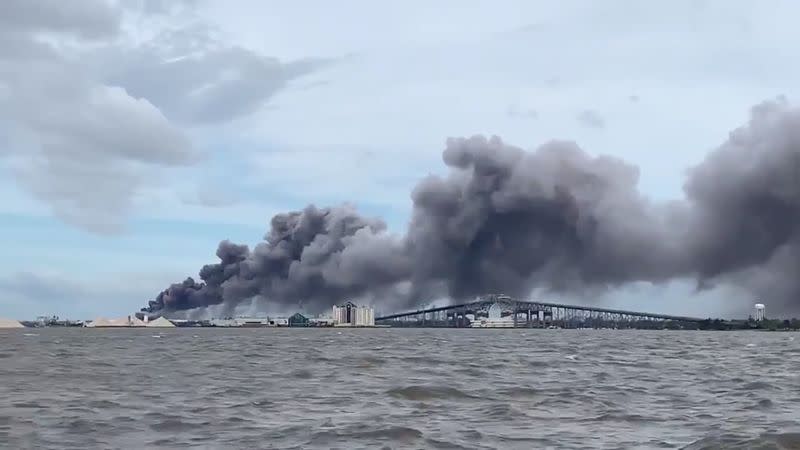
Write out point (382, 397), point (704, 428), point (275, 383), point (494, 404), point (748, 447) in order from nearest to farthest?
point (748, 447), point (704, 428), point (494, 404), point (382, 397), point (275, 383)

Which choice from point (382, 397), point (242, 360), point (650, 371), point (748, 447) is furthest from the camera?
point (242, 360)

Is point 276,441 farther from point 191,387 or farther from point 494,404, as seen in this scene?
point 191,387

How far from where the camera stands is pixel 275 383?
3469 centimetres

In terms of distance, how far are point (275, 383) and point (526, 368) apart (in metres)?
15.6

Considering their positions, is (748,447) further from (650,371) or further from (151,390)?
(650,371)

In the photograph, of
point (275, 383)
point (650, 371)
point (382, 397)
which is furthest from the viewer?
point (650, 371)

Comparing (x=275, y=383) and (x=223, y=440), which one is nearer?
(x=223, y=440)

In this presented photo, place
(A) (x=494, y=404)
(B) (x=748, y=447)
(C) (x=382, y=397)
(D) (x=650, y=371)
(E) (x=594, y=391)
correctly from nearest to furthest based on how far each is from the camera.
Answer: (B) (x=748, y=447) < (A) (x=494, y=404) < (C) (x=382, y=397) < (E) (x=594, y=391) < (D) (x=650, y=371)

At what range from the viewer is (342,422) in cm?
2236

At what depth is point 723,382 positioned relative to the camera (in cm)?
3628

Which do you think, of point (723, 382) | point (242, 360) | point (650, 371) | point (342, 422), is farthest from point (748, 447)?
point (242, 360)

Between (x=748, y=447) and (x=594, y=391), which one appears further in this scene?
(x=594, y=391)

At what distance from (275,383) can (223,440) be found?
1527 centimetres

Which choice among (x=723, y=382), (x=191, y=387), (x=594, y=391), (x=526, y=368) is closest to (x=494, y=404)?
(x=594, y=391)
